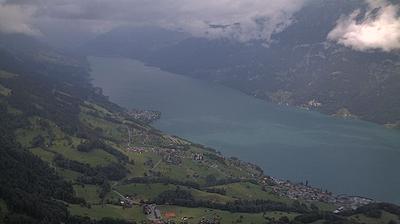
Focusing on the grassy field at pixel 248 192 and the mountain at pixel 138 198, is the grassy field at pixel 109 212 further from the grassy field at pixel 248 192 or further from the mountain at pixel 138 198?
the grassy field at pixel 248 192

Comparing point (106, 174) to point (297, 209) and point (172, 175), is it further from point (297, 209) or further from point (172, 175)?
point (297, 209)

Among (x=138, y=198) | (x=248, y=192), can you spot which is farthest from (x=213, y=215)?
(x=248, y=192)

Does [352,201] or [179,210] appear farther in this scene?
[352,201]

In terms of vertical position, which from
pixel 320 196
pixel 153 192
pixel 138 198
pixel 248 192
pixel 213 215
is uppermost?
pixel 320 196

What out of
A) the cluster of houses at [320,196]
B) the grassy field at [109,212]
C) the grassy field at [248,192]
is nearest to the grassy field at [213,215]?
the grassy field at [109,212]

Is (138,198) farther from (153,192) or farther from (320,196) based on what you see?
(320,196)

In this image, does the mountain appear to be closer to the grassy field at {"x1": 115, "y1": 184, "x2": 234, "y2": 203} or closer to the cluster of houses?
the grassy field at {"x1": 115, "y1": 184, "x2": 234, "y2": 203}

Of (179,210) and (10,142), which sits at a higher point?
(10,142)

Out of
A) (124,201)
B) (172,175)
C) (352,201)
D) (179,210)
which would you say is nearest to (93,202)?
(124,201)

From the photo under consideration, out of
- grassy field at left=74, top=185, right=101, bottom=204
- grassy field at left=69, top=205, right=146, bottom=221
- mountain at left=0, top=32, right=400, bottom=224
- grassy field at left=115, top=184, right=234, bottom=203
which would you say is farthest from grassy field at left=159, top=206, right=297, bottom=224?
grassy field at left=74, top=185, right=101, bottom=204
